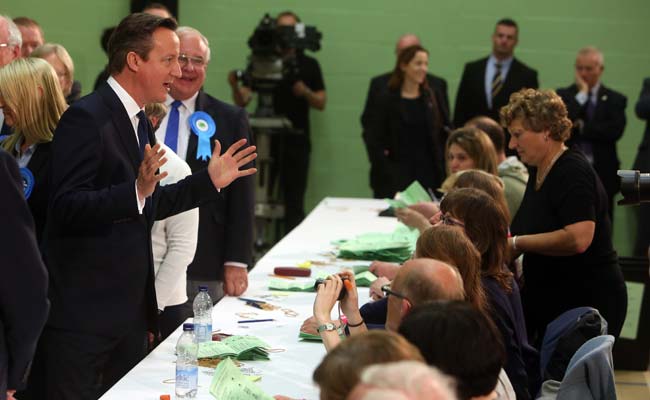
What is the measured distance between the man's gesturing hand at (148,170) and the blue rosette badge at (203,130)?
1.03 metres

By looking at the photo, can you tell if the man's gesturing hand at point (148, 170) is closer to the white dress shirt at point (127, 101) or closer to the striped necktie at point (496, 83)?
the white dress shirt at point (127, 101)

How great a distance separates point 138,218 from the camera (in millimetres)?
3115

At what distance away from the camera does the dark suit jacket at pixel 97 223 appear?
2963mm

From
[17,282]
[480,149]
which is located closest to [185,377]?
[17,282]

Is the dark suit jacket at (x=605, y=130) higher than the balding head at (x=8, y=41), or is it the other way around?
the balding head at (x=8, y=41)

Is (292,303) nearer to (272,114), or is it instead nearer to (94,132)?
(94,132)

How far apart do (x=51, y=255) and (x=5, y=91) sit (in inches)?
24.7

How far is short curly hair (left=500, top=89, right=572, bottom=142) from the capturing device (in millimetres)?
4125

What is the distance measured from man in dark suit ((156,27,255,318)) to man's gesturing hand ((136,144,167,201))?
3.49 ft

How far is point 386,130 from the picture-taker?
7.73m

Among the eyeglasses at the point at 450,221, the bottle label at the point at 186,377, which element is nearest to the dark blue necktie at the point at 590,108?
the eyeglasses at the point at 450,221

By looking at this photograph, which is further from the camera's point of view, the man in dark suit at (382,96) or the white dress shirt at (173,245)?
the man in dark suit at (382,96)

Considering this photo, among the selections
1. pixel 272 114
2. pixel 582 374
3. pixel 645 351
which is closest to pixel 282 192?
pixel 272 114

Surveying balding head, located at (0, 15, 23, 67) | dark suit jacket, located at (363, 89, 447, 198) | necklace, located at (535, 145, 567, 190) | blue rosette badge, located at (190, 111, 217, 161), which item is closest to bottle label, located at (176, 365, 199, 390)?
blue rosette badge, located at (190, 111, 217, 161)
